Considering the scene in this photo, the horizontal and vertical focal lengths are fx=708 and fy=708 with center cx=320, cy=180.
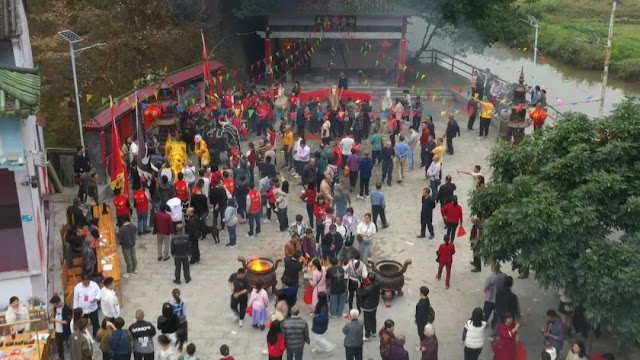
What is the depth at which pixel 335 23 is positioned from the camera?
30.4 metres

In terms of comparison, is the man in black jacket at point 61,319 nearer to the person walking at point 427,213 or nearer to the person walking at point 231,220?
the person walking at point 231,220

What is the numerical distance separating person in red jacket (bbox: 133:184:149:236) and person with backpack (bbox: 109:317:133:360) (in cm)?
561

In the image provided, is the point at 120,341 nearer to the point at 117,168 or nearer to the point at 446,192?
the point at 117,168

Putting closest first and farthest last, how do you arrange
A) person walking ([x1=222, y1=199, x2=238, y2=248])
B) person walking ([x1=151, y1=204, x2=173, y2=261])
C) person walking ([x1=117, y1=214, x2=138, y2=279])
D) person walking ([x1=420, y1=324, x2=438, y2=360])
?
person walking ([x1=420, y1=324, x2=438, y2=360])
person walking ([x1=117, y1=214, x2=138, y2=279])
person walking ([x1=151, y1=204, x2=173, y2=261])
person walking ([x1=222, y1=199, x2=238, y2=248])

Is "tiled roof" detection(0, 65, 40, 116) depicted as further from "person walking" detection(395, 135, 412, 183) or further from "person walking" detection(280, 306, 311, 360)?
"person walking" detection(395, 135, 412, 183)

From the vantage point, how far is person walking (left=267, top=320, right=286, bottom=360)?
37.1ft

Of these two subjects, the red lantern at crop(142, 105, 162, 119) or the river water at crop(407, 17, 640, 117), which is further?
the river water at crop(407, 17, 640, 117)

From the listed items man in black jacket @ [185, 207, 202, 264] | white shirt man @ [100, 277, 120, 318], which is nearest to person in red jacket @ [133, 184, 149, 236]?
man in black jacket @ [185, 207, 202, 264]

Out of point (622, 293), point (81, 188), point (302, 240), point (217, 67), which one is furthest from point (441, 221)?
point (217, 67)

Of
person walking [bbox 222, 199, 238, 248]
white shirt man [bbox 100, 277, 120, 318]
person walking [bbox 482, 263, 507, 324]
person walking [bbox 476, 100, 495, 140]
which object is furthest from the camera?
person walking [bbox 476, 100, 495, 140]

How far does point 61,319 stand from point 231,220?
5.03 m

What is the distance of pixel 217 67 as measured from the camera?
25.9 metres

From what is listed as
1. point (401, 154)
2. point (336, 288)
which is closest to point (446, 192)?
point (401, 154)

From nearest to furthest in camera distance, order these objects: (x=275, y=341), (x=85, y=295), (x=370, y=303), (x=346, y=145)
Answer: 1. (x=275, y=341)
2. (x=85, y=295)
3. (x=370, y=303)
4. (x=346, y=145)
